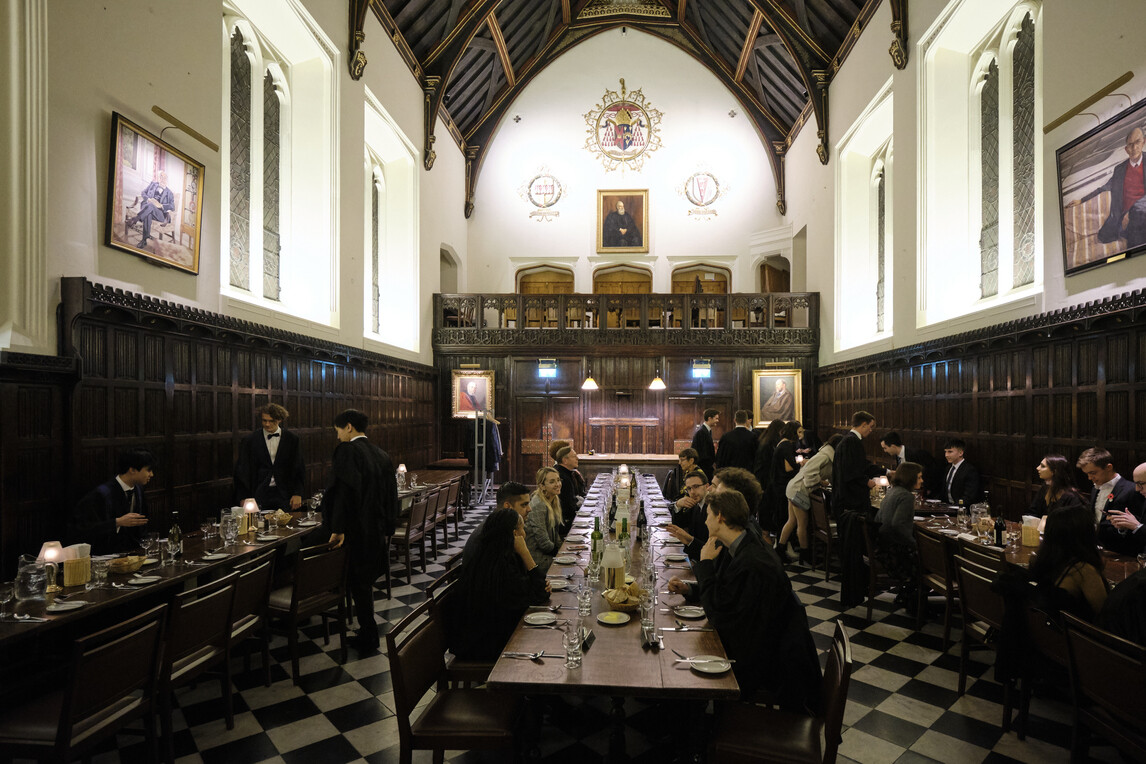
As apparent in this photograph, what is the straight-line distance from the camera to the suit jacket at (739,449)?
26.5ft

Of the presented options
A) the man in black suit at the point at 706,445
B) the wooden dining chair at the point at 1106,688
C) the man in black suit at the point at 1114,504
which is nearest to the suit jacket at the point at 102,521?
the wooden dining chair at the point at 1106,688

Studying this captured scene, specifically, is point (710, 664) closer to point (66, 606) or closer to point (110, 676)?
point (110, 676)

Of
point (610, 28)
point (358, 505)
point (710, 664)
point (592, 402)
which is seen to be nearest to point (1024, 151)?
point (710, 664)

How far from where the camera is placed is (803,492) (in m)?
6.95

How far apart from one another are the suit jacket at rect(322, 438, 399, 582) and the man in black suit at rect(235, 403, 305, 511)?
138cm

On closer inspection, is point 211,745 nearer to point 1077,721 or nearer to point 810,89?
point 1077,721

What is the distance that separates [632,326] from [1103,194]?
9.07m

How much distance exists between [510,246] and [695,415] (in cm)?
662

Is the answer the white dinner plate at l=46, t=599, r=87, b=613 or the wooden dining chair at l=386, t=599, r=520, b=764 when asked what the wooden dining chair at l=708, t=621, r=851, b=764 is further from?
the white dinner plate at l=46, t=599, r=87, b=613

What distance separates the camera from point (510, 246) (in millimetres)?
15633

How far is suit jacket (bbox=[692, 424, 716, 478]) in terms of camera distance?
8.72 meters

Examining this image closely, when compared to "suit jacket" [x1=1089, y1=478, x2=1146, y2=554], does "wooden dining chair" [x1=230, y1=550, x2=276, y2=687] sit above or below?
below

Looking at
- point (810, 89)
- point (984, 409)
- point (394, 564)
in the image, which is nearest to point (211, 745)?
point (394, 564)

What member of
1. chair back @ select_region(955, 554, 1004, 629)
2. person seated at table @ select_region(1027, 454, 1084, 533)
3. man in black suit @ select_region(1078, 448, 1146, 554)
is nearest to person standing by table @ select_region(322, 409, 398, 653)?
chair back @ select_region(955, 554, 1004, 629)
